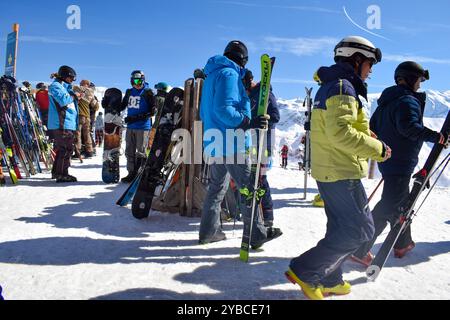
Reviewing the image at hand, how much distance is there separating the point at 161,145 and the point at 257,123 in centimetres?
220

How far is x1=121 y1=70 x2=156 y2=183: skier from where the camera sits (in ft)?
24.6

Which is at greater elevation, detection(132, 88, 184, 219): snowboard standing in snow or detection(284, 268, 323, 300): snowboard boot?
detection(132, 88, 184, 219): snowboard standing in snow

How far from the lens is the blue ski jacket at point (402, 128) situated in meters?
3.49

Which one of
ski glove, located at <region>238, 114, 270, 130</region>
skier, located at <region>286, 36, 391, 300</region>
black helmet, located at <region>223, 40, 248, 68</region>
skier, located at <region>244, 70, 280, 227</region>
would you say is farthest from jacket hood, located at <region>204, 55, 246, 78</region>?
skier, located at <region>286, 36, 391, 300</region>

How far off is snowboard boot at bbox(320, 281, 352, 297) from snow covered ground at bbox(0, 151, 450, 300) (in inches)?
2.1

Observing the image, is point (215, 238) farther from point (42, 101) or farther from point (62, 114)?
point (42, 101)

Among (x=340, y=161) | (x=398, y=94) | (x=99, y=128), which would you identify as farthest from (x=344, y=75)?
(x=99, y=128)

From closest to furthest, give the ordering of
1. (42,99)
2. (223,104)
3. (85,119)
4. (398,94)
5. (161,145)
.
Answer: (223,104) → (398,94) → (161,145) → (42,99) → (85,119)

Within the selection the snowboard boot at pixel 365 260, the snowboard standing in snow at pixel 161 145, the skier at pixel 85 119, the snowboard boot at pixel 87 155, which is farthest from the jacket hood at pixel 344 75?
the snowboard boot at pixel 87 155

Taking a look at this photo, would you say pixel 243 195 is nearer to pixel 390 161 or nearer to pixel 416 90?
pixel 390 161

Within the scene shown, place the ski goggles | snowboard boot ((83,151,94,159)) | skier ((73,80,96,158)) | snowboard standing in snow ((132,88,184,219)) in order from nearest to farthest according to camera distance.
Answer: snowboard standing in snow ((132,88,184,219))
the ski goggles
skier ((73,80,96,158))
snowboard boot ((83,151,94,159))

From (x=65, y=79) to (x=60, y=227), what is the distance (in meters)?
4.08

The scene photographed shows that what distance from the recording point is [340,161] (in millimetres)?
2723

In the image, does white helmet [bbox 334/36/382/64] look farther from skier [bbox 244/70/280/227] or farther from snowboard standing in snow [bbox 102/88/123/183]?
snowboard standing in snow [bbox 102/88/123/183]
